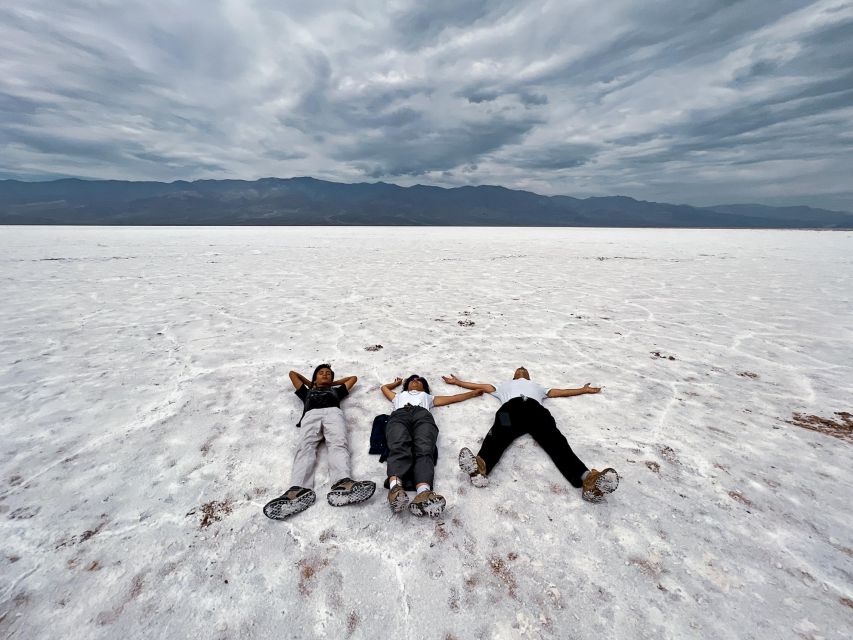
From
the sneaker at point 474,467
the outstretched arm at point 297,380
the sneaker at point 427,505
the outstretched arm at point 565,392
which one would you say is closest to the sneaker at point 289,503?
the sneaker at point 427,505

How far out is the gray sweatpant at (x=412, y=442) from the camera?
3312mm

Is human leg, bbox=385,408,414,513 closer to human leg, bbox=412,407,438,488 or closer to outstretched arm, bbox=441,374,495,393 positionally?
human leg, bbox=412,407,438,488

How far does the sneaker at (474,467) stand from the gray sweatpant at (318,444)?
1.10 m

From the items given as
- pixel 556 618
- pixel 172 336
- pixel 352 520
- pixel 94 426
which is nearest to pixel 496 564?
pixel 556 618

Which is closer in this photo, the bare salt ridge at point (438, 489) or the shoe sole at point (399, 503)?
the bare salt ridge at point (438, 489)

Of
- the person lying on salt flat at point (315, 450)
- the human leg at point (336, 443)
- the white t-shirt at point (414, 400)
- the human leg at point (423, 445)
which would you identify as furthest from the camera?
the white t-shirt at point (414, 400)

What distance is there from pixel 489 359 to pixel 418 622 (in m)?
4.27

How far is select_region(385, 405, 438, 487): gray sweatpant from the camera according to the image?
331 centimetres

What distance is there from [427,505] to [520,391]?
2013 millimetres

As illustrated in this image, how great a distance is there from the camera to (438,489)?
3.29m

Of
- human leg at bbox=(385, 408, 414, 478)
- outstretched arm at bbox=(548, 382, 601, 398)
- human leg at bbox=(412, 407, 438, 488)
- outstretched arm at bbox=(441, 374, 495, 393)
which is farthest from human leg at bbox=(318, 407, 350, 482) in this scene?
outstretched arm at bbox=(548, 382, 601, 398)

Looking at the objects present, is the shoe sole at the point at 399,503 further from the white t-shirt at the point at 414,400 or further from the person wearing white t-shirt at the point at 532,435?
the white t-shirt at the point at 414,400

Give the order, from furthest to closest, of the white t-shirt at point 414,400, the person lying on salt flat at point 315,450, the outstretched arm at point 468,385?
1. the outstretched arm at point 468,385
2. the white t-shirt at point 414,400
3. the person lying on salt flat at point 315,450

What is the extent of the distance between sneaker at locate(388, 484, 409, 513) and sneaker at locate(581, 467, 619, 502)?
1569 millimetres
